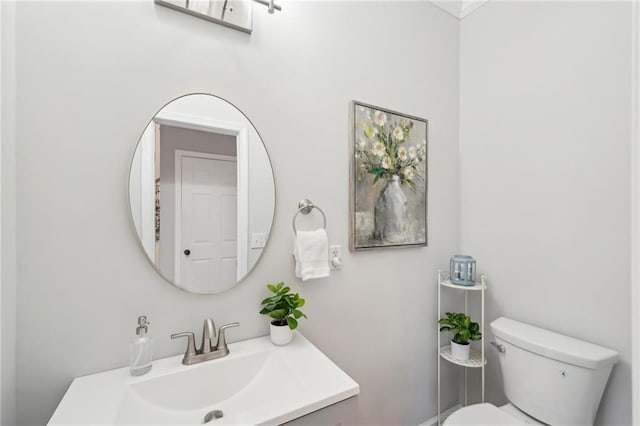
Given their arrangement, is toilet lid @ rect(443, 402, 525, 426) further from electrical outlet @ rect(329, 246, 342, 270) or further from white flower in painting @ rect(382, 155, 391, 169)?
white flower in painting @ rect(382, 155, 391, 169)

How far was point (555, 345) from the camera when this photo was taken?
3.99ft

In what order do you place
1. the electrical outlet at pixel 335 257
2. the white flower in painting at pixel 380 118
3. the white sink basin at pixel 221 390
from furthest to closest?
the white flower in painting at pixel 380 118 < the electrical outlet at pixel 335 257 < the white sink basin at pixel 221 390

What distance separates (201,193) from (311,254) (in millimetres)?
480

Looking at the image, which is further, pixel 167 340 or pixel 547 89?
pixel 547 89

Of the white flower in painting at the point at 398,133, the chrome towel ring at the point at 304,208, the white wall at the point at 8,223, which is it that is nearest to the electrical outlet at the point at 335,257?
the chrome towel ring at the point at 304,208

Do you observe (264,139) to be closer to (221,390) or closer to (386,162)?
(386,162)

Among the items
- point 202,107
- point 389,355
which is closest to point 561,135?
point 389,355

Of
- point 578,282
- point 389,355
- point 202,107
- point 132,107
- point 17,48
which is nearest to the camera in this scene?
point 17,48

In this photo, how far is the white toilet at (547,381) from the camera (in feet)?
3.72

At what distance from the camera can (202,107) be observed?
1042mm

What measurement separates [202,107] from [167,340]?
32.4 inches

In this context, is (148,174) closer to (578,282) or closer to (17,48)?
(17,48)

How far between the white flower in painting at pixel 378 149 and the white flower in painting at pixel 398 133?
111mm

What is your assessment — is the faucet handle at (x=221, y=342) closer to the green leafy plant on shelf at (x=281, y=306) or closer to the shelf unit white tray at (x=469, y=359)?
the green leafy plant on shelf at (x=281, y=306)
